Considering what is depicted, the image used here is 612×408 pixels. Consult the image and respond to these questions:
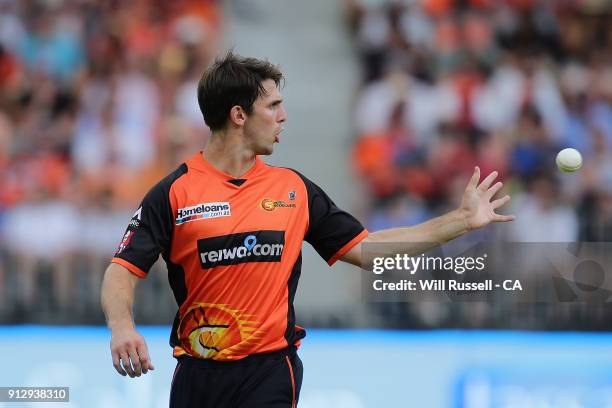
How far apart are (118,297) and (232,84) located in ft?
3.95

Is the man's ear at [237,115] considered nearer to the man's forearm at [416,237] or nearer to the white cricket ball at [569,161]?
the man's forearm at [416,237]

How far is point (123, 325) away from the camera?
4863 millimetres

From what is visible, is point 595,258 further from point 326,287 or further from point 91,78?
point 91,78

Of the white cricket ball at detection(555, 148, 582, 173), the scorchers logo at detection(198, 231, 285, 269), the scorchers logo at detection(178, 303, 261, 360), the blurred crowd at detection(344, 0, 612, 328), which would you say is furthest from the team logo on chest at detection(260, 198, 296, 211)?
the blurred crowd at detection(344, 0, 612, 328)

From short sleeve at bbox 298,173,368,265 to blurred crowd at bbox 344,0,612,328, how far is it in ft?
16.4

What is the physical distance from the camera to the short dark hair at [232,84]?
17.7ft

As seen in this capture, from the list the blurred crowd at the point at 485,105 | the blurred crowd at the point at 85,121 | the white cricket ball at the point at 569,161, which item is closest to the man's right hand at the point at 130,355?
the white cricket ball at the point at 569,161

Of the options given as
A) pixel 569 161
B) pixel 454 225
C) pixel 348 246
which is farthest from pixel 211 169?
pixel 569 161

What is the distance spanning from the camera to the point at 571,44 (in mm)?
13438

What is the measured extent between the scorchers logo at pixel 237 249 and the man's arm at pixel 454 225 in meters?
0.51

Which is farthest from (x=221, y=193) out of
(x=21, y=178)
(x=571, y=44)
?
(x=571, y=44)

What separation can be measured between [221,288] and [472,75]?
8.27 meters

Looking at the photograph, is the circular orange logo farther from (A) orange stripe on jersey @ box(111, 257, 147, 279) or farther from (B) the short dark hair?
(A) orange stripe on jersey @ box(111, 257, 147, 279)

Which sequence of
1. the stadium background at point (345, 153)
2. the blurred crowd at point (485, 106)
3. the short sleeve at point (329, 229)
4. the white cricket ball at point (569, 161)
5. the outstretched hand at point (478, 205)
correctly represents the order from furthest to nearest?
1. the blurred crowd at point (485, 106)
2. the stadium background at point (345, 153)
3. the white cricket ball at point (569, 161)
4. the short sleeve at point (329, 229)
5. the outstretched hand at point (478, 205)
